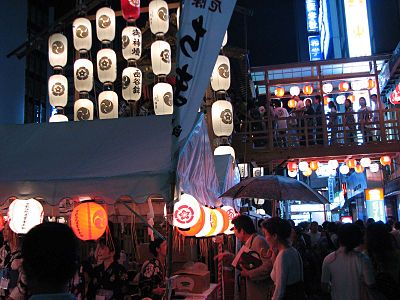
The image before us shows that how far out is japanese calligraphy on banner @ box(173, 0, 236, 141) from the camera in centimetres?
563

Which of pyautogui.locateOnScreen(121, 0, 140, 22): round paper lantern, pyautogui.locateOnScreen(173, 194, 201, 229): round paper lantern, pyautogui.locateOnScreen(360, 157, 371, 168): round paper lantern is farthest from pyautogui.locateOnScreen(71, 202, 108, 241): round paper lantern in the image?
pyautogui.locateOnScreen(360, 157, 371, 168): round paper lantern

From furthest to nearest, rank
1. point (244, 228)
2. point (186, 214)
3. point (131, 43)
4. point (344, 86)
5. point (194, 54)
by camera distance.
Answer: point (344, 86) → point (131, 43) → point (244, 228) → point (186, 214) → point (194, 54)

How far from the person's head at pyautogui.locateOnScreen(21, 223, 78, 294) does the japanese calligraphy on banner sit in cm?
346

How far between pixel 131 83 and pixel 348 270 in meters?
10.2

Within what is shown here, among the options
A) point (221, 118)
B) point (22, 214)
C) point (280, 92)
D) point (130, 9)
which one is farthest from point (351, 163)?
point (22, 214)

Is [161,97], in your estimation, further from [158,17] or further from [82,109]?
[82,109]

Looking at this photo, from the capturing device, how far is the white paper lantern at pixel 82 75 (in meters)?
14.2

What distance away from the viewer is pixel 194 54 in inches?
228

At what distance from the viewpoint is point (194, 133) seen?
6.64 m

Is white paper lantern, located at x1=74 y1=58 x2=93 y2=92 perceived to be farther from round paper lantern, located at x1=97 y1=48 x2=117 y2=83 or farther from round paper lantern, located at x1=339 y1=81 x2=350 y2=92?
round paper lantern, located at x1=339 y1=81 x2=350 y2=92

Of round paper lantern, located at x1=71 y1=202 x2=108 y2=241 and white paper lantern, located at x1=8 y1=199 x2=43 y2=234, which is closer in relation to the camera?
white paper lantern, located at x1=8 y1=199 x2=43 y2=234

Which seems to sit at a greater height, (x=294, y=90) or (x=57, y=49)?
(x=294, y=90)

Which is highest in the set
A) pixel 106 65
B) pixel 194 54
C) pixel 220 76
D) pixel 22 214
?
pixel 106 65

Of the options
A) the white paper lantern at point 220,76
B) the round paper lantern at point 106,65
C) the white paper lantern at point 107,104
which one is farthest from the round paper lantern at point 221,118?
the round paper lantern at point 106,65
